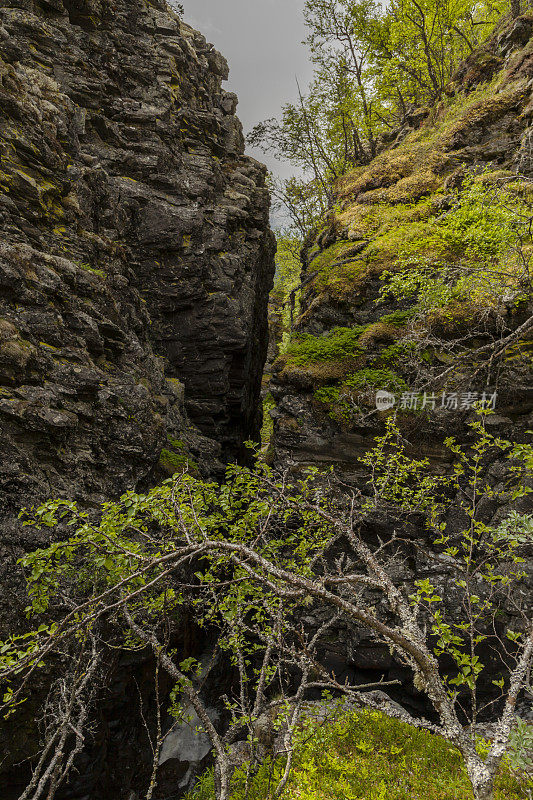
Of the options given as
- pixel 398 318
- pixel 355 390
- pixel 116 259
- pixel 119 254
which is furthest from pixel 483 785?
pixel 119 254

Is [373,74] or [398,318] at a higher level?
[373,74]

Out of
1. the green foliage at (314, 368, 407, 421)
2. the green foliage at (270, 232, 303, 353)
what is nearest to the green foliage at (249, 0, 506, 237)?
the green foliage at (270, 232, 303, 353)

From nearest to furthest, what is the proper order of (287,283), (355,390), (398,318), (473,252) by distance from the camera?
(473,252), (355,390), (398,318), (287,283)

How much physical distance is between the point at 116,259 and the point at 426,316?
33.7ft

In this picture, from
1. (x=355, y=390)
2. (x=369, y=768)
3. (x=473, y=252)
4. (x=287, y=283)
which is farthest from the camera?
(x=287, y=283)

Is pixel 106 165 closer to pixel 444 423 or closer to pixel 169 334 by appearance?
pixel 169 334

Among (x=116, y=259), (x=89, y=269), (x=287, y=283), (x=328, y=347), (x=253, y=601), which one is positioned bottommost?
(x=253, y=601)

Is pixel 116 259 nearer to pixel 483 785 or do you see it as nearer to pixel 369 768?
pixel 483 785

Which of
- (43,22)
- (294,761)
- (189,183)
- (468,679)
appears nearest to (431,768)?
(294,761)

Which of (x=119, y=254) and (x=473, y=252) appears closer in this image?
(x=473, y=252)

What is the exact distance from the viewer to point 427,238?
13.0 meters

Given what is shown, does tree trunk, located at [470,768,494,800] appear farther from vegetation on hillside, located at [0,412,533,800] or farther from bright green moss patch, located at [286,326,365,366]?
bright green moss patch, located at [286,326,365,366]

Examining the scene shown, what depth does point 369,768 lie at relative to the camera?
22.4 ft

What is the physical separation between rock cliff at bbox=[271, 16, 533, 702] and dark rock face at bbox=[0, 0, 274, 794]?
449 cm
